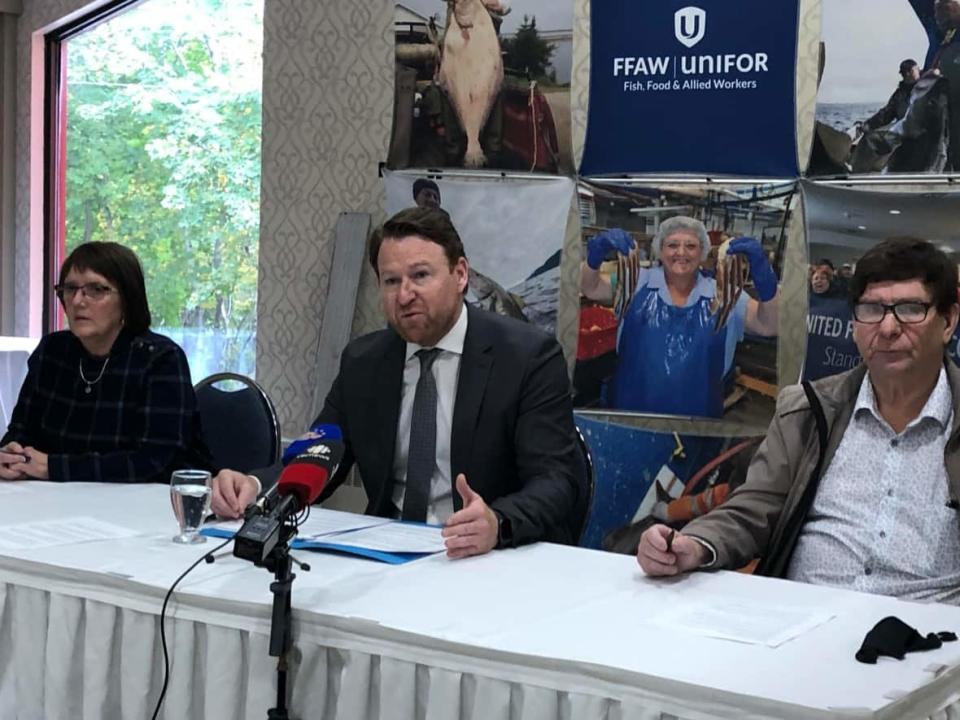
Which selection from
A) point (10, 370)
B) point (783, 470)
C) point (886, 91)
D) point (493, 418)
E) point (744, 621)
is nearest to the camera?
point (744, 621)

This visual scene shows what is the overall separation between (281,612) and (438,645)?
0.21m

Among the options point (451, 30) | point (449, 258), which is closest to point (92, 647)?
point (449, 258)

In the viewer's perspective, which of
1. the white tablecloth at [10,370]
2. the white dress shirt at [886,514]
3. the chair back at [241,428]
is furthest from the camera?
the white tablecloth at [10,370]

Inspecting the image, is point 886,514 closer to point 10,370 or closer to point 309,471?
point 309,471

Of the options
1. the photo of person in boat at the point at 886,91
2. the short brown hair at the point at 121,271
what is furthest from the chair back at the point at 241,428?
the photo of person in boat at the point at 886,91

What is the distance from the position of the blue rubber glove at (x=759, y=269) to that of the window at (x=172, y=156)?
Answer: 219 centimetres

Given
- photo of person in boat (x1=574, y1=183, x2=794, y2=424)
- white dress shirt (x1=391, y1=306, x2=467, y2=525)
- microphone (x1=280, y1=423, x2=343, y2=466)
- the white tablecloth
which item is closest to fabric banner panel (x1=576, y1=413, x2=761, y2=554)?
photo of person in boat (x1=574, y1=183, x2=794, y2=424)

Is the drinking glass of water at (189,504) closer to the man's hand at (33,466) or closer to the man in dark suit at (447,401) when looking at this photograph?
the man in dark suit at (447,401)

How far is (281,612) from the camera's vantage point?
1560mm

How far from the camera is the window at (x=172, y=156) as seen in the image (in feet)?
16.5

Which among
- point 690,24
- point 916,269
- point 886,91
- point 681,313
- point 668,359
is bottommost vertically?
point 668,359

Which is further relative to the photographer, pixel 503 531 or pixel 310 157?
pixel 310 157

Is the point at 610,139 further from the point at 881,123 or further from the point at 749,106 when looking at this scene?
the point at 881,123

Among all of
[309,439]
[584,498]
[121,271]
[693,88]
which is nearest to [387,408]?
[584,498]
